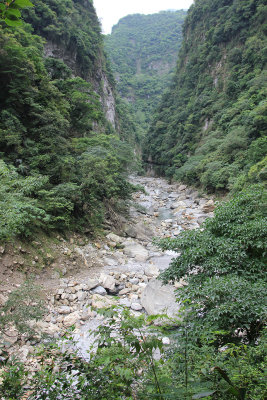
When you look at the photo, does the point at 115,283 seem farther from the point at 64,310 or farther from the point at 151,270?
the point at 64,310

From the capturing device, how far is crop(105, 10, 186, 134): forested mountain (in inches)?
3061

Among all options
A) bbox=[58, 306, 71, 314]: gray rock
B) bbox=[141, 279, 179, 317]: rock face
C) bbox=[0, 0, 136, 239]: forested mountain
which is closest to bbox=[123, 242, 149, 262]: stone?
bbox=[0, 0, 136, 239]: forested mountain

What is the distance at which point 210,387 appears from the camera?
1686 millimetres

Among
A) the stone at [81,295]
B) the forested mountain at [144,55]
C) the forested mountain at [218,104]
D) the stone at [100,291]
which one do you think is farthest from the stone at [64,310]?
the forested mountain at [144,55]

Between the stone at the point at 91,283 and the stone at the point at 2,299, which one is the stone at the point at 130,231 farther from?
the stone at the point at 2,299

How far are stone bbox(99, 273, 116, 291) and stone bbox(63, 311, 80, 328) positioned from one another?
1497 millimetres

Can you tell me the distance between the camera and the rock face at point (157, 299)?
572 centimetres

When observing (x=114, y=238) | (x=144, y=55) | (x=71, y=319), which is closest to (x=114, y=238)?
(x=114, y=238)

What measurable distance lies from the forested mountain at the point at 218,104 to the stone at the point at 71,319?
10588 millimetres

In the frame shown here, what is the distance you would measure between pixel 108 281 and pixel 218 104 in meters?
27.7

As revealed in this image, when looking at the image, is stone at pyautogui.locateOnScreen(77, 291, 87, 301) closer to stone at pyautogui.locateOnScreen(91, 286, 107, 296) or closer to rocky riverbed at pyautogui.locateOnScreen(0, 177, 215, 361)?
rocky riverbed at pyautogui.locateOnScreen(0, 177, 215, 361)

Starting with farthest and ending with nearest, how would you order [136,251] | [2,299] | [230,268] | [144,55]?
[144,55] → [136,251] → [2,299] → [230,268]

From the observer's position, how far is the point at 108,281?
7.14 m

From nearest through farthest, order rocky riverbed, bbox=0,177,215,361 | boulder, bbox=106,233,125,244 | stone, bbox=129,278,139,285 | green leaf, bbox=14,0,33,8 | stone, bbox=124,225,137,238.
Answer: green leaf, bbox=14,0,33,8 < rocky riverbed, bbox=0,177,215,361 < stone, bbox=129,278,139,285 < boulder, bbox=106,233,125,244 < stone, bbox=124,225,137,238
